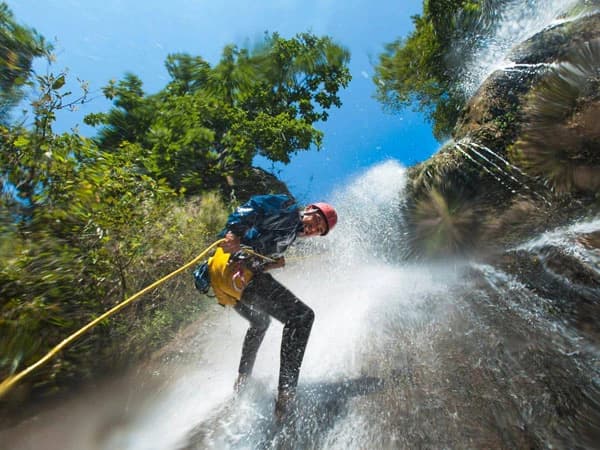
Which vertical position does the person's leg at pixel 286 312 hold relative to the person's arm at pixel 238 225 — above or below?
below

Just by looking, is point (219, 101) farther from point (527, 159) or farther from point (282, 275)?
point (527, 159)

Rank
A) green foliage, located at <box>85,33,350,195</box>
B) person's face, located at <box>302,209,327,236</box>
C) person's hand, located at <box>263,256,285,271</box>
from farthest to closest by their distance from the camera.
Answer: green foliage, located at <box>85,33,350,195</box> < person's face, located at <box>302,209,327,236</box> < person's hand, located at <box>263,256,285,271</box>

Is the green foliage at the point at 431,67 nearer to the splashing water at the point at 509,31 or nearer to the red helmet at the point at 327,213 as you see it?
the splashing water at the point at 509,31

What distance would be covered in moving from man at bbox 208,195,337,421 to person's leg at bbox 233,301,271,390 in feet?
0.70

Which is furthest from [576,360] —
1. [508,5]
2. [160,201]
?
[508,5]

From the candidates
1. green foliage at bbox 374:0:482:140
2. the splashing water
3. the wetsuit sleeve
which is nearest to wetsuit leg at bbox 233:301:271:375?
the wetsuit sleeve

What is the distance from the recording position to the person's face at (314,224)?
2.99m

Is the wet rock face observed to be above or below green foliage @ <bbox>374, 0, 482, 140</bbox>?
below

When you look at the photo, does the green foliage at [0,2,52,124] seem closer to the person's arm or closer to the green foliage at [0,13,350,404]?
the green foliage at [0,13,350,404]

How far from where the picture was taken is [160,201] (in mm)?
5484

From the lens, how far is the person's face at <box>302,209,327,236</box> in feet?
9.80

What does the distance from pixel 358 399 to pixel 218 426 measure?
1078 millimetres

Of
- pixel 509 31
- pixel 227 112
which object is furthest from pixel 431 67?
pixel 227 112

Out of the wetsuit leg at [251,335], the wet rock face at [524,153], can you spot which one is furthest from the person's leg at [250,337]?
the wet rock face at [524,153]
